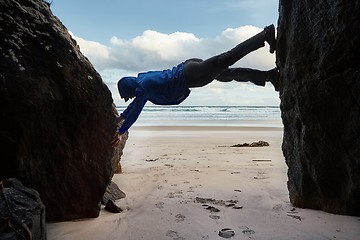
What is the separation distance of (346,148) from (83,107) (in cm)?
296

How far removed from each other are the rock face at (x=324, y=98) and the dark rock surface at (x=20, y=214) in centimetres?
306

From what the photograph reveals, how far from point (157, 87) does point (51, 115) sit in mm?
2008

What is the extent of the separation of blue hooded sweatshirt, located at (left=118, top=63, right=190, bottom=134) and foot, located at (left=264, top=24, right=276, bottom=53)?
1438 mm

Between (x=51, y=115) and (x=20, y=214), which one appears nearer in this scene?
(x=20, y=214)

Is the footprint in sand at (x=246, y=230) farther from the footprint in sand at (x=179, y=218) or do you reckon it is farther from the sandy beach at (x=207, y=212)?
the footprint in sand at (x=179, y=218)

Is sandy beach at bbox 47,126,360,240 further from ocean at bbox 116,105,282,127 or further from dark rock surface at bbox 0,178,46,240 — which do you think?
ocean at bbox 116,105,282,127

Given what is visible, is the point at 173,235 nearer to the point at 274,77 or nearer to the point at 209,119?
the point at 274,77

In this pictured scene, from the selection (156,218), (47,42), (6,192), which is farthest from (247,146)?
(6,192)

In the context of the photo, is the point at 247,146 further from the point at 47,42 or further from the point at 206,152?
the point at 47,42

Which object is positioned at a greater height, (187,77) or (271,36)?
(271,36)

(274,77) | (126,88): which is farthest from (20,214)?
(274,77)

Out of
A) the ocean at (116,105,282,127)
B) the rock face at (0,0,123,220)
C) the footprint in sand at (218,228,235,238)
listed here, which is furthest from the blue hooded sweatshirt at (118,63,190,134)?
the ocean at (116,105,282,127)

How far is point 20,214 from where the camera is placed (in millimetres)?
2354

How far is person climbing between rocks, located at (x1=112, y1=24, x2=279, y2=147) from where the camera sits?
510 cm
